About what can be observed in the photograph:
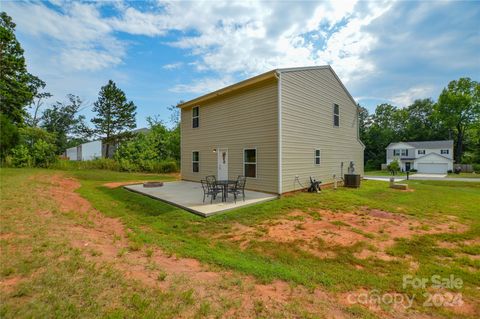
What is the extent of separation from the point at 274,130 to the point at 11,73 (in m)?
27.0

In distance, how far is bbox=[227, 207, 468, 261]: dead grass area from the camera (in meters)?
4.37

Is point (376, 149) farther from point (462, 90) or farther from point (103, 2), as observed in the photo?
point (103, 2)

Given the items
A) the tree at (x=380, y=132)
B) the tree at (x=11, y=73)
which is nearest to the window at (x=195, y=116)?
the tree at (x=11, y=73)

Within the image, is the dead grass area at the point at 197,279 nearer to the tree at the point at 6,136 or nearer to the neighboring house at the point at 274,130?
the neighboring house at the point at 274,130

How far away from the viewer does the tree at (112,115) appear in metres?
29.3

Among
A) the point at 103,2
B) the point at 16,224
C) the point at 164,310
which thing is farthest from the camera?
the point at 103,2

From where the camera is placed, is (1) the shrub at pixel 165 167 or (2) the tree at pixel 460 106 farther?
(2) the tree at pixel 460 106

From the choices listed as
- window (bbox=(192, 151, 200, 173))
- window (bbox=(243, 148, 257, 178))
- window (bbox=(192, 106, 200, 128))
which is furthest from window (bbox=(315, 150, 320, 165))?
window (bbox=(192, 106, 200, 128))

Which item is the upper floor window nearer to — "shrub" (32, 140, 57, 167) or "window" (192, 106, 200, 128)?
"window" (192, 106, 200, 128)

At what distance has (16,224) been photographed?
4262mm

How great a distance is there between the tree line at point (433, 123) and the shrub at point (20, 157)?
47977mm

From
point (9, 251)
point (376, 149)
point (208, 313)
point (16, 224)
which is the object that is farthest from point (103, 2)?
point (376, 149)

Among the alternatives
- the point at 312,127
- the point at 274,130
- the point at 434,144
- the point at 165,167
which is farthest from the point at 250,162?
the point at 434,144

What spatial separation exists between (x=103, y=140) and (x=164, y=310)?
1375 inches
